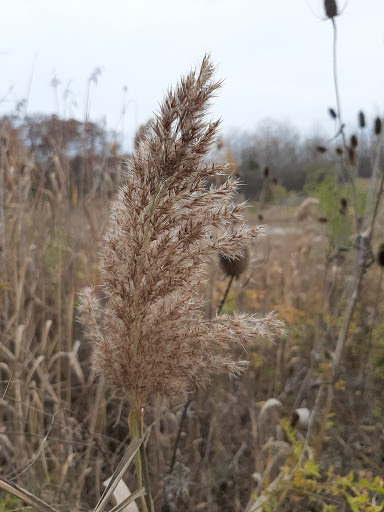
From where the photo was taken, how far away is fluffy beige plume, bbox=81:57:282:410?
2.52ft

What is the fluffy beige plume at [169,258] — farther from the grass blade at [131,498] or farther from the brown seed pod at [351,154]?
the brown seed pod at [351,154]

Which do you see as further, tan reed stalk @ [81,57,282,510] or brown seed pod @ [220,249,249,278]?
brown seed pod @ [220,249,249,278]

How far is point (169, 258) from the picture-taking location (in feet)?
2.66

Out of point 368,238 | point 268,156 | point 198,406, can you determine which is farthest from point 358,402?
point 268,156

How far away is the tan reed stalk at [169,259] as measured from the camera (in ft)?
2.52

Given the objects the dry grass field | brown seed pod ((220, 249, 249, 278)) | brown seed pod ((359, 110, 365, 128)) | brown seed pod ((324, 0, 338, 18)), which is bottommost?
the dry grass field

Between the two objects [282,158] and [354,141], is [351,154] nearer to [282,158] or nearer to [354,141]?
[354,141]

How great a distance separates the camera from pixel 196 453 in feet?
7.21

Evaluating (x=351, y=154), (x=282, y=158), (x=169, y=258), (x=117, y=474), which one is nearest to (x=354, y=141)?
(x=351, y=154)

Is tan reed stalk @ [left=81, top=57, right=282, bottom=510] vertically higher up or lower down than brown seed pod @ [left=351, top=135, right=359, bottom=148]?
lower down

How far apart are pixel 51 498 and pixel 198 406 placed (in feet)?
2.61

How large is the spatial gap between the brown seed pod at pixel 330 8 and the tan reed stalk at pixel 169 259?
165 cm

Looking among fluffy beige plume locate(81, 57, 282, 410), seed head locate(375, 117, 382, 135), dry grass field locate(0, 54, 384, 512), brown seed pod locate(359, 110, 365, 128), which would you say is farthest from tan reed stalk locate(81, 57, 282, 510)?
brown seed pod locate(359, 110, 365, 128)

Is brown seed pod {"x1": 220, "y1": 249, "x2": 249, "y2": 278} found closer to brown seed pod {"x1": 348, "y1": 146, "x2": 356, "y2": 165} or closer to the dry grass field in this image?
the dry grass field
